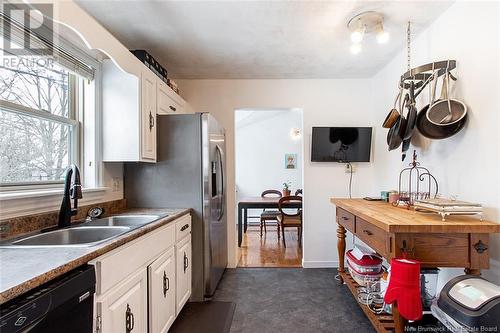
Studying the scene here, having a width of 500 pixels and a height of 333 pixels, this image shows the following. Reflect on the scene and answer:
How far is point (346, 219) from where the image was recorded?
241cm

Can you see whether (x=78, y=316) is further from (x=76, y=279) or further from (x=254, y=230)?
(x=254, y=230)

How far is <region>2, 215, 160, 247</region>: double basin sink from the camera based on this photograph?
4.48ft

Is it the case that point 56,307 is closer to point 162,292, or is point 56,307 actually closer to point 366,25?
point 162,292

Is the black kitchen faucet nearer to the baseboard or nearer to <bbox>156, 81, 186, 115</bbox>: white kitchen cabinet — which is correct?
<bbox>156, 81, 186, 115</bbox>: white kitchen cabinet

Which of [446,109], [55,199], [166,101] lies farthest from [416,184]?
[55,199]

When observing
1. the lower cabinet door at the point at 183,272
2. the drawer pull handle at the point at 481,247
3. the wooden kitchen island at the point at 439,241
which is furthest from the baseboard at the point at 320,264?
the drawer pull handle at the point at 481,247

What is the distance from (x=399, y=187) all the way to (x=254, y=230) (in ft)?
12.1

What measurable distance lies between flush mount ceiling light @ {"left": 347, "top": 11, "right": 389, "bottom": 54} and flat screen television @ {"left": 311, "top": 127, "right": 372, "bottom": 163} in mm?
1353

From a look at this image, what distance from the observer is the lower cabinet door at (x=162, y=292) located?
1682mm

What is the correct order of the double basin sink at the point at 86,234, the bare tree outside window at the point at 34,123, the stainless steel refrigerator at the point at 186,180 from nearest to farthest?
1. the double basin sink at the point at 86,234
2. the bare tree outside window at the point at 34,123
3. the stainless steel refrigerator at the point at 186,180

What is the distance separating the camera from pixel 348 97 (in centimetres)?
348

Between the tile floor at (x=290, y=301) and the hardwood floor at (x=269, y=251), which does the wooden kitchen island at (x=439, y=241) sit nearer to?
the tile floor at (x=290, y=301)

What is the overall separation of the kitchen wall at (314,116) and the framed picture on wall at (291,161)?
3125 millimetres

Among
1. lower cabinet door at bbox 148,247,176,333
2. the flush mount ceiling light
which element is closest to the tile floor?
lower cabinet door at bbox 148,247,176,333
